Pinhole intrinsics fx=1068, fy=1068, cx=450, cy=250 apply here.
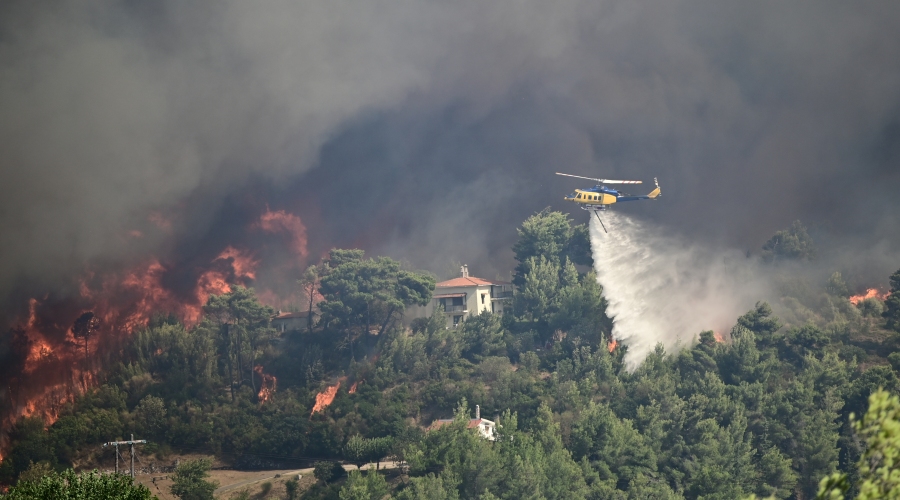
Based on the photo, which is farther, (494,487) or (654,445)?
(654,445)

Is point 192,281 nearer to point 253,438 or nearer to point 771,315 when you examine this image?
point 253,438

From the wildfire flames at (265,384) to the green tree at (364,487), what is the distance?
20.1 metres

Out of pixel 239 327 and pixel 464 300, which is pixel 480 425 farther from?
pixel 239 327

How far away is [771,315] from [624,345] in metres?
12.0

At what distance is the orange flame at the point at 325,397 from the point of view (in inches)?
3168

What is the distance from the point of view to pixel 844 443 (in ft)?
227

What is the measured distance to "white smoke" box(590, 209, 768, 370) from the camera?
83375 millimetres

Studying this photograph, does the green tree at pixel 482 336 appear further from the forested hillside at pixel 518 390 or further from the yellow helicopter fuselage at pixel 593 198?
the yellow helicopter fuselage at pixel 593 198

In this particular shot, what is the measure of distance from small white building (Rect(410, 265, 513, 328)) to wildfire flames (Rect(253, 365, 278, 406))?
12.8 meters

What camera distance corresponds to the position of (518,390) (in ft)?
248

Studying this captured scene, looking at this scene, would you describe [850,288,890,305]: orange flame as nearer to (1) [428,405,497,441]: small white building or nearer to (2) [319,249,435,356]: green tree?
(1) [428,405,497,441]: small white building

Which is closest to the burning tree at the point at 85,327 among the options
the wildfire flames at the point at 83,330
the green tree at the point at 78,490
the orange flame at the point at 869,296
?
the wildfire flames at the point at 83,330

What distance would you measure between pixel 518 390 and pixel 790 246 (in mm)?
30704

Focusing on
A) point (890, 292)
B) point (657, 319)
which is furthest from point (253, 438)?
point (890, 292)
